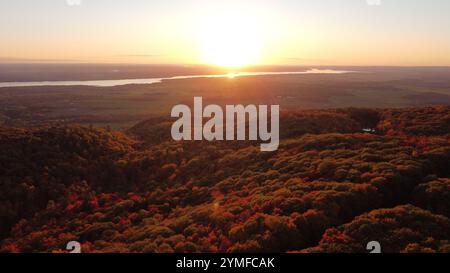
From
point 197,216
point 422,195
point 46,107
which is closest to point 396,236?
point 422,195

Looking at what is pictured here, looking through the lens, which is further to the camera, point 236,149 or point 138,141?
point 138,141

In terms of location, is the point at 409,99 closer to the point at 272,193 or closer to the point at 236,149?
the point at 236,149
